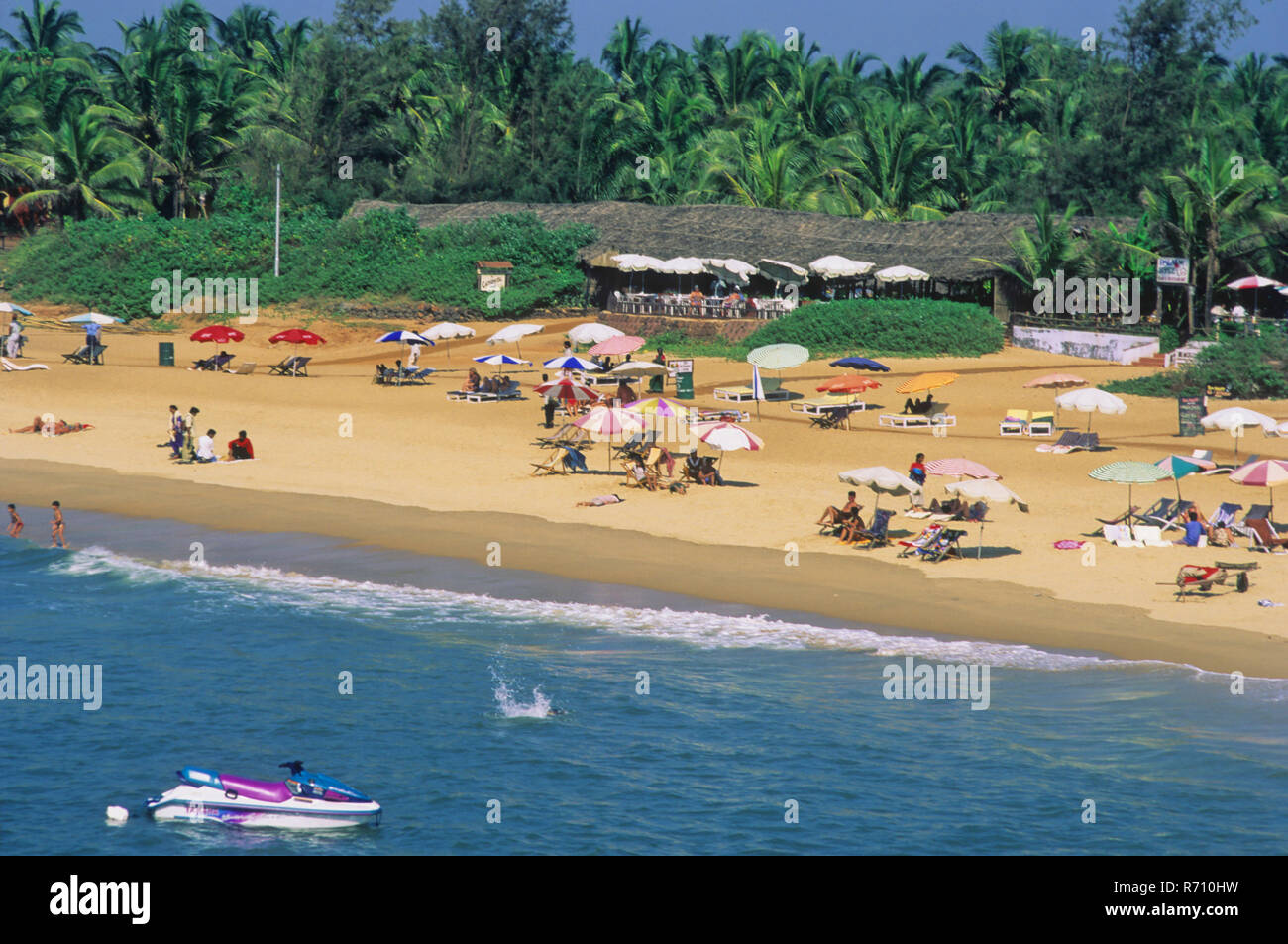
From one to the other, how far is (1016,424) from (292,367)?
20.8 metres

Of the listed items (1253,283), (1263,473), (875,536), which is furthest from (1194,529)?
(1253,283)

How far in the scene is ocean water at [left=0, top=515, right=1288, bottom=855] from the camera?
1517cm

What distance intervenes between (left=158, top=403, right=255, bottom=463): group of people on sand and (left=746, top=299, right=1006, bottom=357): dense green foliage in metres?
18.8

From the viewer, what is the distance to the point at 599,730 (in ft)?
58.1

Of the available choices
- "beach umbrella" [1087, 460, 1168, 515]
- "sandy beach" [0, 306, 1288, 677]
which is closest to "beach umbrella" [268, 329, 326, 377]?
"sandy beach" [0, 306, 1288, 677]

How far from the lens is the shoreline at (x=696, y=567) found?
19500 millimetres

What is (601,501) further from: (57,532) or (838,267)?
(838,267)

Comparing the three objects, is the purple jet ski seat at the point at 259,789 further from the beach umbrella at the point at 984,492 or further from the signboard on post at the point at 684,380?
the signboard on post at the point at 684,380

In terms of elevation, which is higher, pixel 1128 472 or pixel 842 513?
pixel 1128 472

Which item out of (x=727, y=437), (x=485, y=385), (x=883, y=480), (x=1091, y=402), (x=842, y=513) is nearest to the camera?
(x=883, y=480)

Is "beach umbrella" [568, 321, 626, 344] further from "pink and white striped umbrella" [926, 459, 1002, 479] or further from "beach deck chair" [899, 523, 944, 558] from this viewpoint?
"pink and white striped umbrella" [926, 459, 1002, 479]

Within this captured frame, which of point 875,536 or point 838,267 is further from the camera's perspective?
point 838,267
